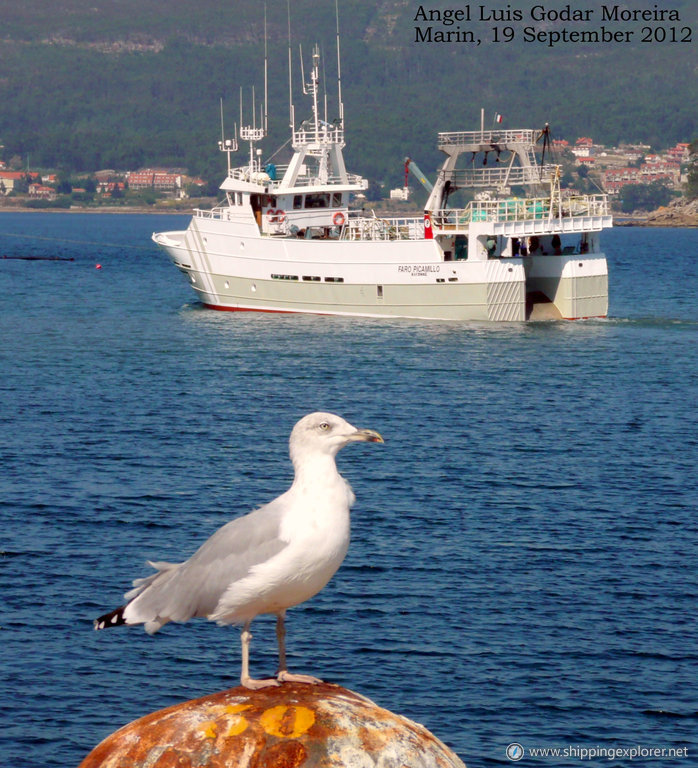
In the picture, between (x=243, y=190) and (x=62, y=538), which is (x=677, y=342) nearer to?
(x=243, y=190)

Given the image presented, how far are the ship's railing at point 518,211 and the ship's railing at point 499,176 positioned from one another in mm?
1097

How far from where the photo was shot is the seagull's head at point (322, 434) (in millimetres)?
10227

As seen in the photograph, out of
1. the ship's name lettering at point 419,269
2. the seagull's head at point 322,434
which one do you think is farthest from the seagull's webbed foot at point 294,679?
the ship's name lettering at point 419,269

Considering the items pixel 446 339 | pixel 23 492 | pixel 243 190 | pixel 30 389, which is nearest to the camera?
pixel 23 492

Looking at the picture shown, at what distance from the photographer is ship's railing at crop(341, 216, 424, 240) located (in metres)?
60.1

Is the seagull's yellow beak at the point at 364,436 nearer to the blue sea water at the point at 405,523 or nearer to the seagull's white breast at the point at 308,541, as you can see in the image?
the seagull's white breast at the point at 308,541

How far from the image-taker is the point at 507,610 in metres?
21.6

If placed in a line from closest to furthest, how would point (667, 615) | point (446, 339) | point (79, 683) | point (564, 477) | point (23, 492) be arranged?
point (79, 683) → point (667, 615) → point (23, 492) → point (564, 477) → point (446, 339)

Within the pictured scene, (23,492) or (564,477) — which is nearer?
(23,492)

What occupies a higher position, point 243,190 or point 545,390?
point 243,190

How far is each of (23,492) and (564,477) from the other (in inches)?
496

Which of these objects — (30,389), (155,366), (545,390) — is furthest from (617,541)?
(155,366)

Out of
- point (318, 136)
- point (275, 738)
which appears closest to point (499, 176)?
point (318, 136)

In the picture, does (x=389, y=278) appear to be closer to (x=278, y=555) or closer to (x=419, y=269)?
(x=419, y=269)
